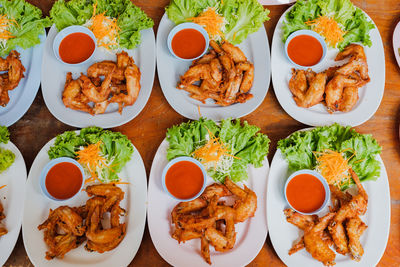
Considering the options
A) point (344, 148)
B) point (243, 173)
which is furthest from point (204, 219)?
point (344, 148)

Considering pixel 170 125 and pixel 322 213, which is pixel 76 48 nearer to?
pixel 170 125

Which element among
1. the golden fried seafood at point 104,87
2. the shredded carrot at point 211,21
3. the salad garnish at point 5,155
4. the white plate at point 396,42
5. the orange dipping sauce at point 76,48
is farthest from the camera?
the white plate at point 396,42

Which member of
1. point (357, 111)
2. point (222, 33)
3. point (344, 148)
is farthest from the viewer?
A: point (222, 33)

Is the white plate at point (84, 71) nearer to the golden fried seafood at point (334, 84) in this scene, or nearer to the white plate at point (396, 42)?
the golden fried seafood at point (334, 84)

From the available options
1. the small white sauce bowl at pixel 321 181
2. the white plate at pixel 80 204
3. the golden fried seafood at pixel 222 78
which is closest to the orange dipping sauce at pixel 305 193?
the small white sauce bowl at pixel 321 181

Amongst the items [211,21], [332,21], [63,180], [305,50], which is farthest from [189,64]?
[63,180]

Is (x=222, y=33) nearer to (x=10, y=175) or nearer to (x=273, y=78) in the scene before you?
(x=273, y=78)

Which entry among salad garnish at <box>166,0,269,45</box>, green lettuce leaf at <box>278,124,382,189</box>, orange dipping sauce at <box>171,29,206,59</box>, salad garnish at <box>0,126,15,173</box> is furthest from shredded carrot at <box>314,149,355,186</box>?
salad garnish at <box>0,126,15,173</box>
